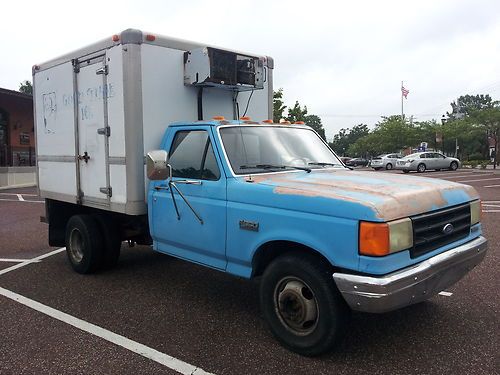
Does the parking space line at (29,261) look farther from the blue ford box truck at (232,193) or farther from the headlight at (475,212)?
the headlight at (475,212)

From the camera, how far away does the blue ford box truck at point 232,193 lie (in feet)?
11.0

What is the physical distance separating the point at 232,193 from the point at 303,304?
112 cm

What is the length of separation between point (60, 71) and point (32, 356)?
151 inches

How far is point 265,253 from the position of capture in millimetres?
3984

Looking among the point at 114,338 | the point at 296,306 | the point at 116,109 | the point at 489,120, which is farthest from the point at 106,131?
the point at 489,120

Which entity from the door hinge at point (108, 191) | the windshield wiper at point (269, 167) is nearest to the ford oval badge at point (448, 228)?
the windshield wiper at point (269, 167)

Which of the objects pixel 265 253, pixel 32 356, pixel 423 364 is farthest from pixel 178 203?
pixel 423 364

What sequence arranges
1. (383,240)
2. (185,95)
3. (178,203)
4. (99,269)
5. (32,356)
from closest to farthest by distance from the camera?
1. (383,240)
2. (32,356)
3. (178,203)
4. (185,95)
5. (99,269)

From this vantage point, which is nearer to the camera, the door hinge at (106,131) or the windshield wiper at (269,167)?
the windshield wiper at (269,167)

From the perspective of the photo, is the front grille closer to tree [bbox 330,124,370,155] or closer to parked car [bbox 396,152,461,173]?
parked car [bbox 396,152,461,173]

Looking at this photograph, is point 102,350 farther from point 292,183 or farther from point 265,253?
point 292,183

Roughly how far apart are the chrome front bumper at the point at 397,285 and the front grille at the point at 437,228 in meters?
0.10

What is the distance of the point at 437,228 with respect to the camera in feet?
11.9

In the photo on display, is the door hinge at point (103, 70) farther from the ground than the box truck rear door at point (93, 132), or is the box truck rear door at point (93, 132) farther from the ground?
the door hinge at point (103, 70)
